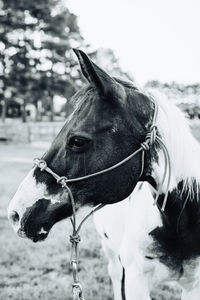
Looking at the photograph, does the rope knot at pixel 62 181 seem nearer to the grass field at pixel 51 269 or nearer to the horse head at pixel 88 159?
the horse head at pixel 88 159

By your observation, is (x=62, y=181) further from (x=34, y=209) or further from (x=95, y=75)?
(x=95, y=75)

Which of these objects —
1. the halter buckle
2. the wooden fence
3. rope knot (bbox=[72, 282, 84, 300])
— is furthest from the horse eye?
the wooden fence

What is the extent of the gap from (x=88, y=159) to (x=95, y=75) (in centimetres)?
43

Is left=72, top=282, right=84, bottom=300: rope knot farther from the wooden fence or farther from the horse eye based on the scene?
the wooden fence

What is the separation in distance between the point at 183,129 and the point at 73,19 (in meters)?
33.2

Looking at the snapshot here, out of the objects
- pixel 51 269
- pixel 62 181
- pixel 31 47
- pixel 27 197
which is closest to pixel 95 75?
pixel 62 181

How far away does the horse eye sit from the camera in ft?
6.32

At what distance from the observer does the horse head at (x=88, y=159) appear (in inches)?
76.2

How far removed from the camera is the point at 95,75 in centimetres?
186

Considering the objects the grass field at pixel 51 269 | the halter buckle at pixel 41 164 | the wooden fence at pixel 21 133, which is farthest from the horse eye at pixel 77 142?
the wooden fence at pixel 21 133

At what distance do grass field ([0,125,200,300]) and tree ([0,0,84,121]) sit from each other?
890 inches

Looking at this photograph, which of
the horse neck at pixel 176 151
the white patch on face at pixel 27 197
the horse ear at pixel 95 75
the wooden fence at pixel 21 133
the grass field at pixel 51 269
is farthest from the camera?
the wooden fence at pixel 21 133

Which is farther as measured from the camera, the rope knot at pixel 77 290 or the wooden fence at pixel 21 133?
the wooden fence at pixel 21 133

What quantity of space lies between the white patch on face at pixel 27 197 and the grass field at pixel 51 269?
1.09m
